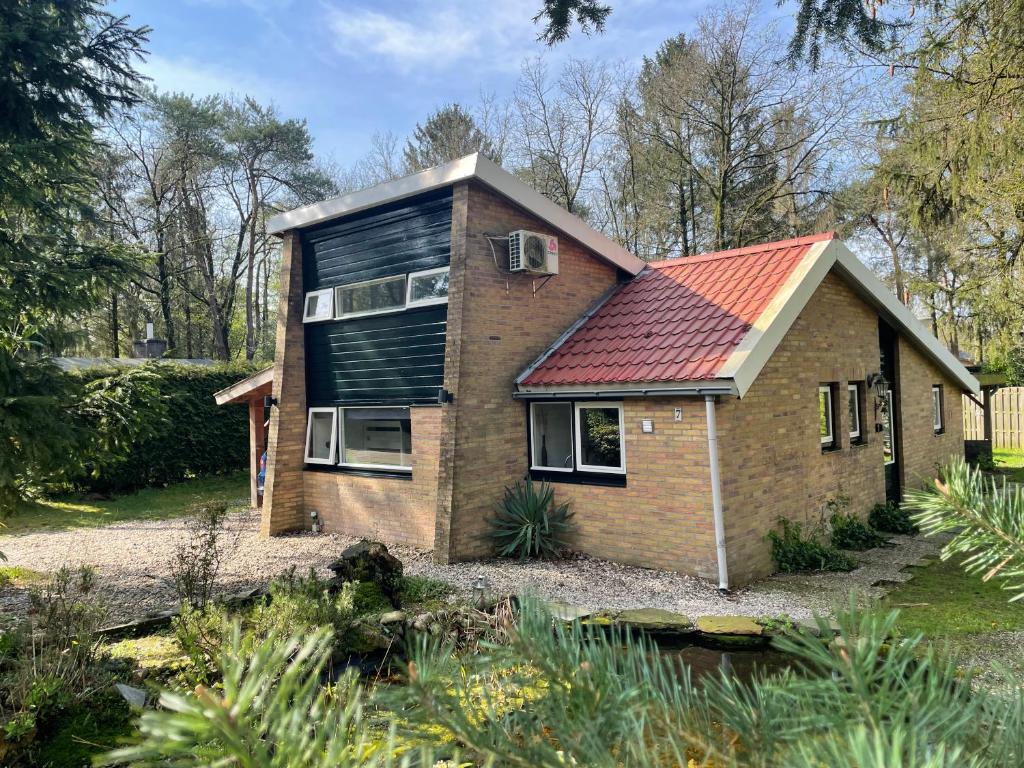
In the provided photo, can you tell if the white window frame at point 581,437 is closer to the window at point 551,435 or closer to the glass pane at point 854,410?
the window at point 551,435

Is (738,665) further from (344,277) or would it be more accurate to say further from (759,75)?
(759,75)

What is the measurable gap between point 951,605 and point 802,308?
426 centimetres

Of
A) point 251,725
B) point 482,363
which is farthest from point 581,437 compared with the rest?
point 251,725

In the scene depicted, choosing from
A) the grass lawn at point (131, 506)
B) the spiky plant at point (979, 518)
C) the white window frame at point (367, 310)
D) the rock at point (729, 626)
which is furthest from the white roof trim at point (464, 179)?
the spiky plant at point (979, 518)

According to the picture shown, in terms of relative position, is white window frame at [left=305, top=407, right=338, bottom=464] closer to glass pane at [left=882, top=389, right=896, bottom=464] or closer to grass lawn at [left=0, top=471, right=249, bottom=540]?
grass lawn at [left=0, top=471, right=249, bottom=540]

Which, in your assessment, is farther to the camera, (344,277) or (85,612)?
(344,277)

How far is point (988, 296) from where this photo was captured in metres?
15.5

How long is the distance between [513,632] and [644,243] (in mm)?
25232

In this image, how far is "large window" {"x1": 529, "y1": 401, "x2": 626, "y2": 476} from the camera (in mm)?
9438

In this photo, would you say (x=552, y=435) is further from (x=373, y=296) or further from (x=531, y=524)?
(x=373, y=296)

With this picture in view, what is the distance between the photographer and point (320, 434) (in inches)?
484

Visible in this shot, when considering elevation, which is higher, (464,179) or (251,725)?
(464,179)

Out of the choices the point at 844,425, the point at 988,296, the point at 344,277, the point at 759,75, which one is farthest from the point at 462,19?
the point at 759,75

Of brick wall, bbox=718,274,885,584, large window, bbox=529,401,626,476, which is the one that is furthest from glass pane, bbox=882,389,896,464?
large window, bbox=529,401,626,476
